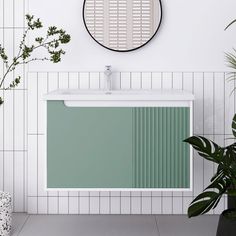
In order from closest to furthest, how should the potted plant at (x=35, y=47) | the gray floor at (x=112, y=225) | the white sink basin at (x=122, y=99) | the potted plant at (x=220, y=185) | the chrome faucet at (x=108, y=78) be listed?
the potted plant at (x=220, y=185), the white sink basin at (x=122, y=99), the gray floor at (x=112, y=225), the potted plant at (x=35, y=47), the chrome faucet at (x=108, y=78)

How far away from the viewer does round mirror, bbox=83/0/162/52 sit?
12.7 feet

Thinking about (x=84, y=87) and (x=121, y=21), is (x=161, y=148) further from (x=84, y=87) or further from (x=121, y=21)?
(x=121, y=21)

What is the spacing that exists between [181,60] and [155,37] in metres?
0.24

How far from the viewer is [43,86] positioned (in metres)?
3.95

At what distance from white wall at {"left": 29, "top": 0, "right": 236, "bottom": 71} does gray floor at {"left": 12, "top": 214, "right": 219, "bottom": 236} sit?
41.2 inches

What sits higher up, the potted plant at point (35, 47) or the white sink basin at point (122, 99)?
the potted plant at point (35, 47)

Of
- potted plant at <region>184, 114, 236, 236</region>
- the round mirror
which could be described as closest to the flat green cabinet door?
potted plant at <region>184, 114, 236, 236</region>

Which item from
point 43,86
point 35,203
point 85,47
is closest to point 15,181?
point 35,203

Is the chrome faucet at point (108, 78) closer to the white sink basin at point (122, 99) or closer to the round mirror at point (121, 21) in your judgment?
the round mirror at point (121, 21)

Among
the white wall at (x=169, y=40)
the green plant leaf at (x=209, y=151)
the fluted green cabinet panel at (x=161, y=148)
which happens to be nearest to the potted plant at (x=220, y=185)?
the green plant leaf at (x=209, y=151)

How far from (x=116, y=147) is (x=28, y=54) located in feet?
Result: 2.79

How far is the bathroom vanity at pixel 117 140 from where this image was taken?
3352 mm

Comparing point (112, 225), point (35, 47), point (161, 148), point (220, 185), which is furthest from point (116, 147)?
point (35, 47)

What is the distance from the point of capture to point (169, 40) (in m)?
3.93
